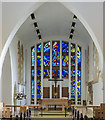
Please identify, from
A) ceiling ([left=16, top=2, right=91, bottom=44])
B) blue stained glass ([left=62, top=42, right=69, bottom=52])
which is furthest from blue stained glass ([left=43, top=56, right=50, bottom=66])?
ceiling ([left=16, top=2, right=91, bottom=44])

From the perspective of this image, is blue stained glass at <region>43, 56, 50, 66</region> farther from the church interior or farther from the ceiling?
the ceiling

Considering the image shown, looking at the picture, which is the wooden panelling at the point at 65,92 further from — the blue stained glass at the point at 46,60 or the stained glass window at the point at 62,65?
the blue stained glass at the point at 46,60

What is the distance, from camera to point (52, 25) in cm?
2372

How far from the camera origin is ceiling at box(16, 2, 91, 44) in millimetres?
19312

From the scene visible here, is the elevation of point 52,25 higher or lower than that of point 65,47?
higher

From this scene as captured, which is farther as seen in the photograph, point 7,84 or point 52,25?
point 52,25

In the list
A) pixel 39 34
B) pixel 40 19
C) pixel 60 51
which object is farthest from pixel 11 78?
pixel 60 51

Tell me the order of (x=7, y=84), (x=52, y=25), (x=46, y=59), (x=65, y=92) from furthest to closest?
(x=46, y=59) → (x=65, y=92) → (x=52, y=25) → (x=7, y=84)

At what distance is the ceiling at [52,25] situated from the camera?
1931 cm

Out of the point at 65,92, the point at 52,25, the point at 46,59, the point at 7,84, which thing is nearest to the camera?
the point at 7,84

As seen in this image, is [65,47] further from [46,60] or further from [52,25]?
[52,25]

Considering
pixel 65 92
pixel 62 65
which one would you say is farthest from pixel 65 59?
pixel 65 92

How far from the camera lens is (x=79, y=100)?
28469 millimetres

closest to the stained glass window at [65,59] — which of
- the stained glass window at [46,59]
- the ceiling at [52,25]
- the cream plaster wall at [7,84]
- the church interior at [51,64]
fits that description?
the church interior at [51,64]
